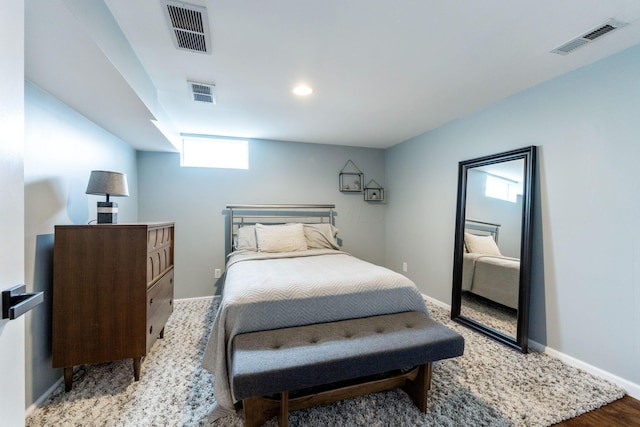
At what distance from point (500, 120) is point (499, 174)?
1.73ft

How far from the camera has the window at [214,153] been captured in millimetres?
3598

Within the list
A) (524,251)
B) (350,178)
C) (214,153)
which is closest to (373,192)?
(350,178)

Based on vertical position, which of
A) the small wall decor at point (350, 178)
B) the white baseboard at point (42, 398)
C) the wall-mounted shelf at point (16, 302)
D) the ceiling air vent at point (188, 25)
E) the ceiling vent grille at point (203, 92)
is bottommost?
the white baseboard at point (42, 398)

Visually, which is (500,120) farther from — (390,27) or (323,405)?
(323,405)

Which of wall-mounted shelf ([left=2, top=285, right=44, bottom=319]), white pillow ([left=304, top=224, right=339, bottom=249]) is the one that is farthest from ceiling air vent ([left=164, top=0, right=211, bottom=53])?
white pillow ([left=304, top=224, right=339, bottom=249])

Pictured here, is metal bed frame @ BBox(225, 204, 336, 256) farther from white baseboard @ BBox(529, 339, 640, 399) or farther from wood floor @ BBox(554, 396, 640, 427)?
wood floor @ BBox(554, 396, 640, 427)

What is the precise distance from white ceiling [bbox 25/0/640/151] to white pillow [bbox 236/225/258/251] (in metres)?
1.34

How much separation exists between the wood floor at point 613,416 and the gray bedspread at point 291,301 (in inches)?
38.8

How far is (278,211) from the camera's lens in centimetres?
379

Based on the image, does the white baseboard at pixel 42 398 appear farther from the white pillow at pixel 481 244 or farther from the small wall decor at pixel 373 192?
the small wall decor at pixel 373 192

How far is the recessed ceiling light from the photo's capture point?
227 centimetres

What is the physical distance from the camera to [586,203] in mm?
1954

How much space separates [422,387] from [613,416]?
1114 mm

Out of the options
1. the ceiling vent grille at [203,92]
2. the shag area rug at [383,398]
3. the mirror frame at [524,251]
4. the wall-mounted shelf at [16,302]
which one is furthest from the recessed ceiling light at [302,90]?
the shag area rug at [383,398]
